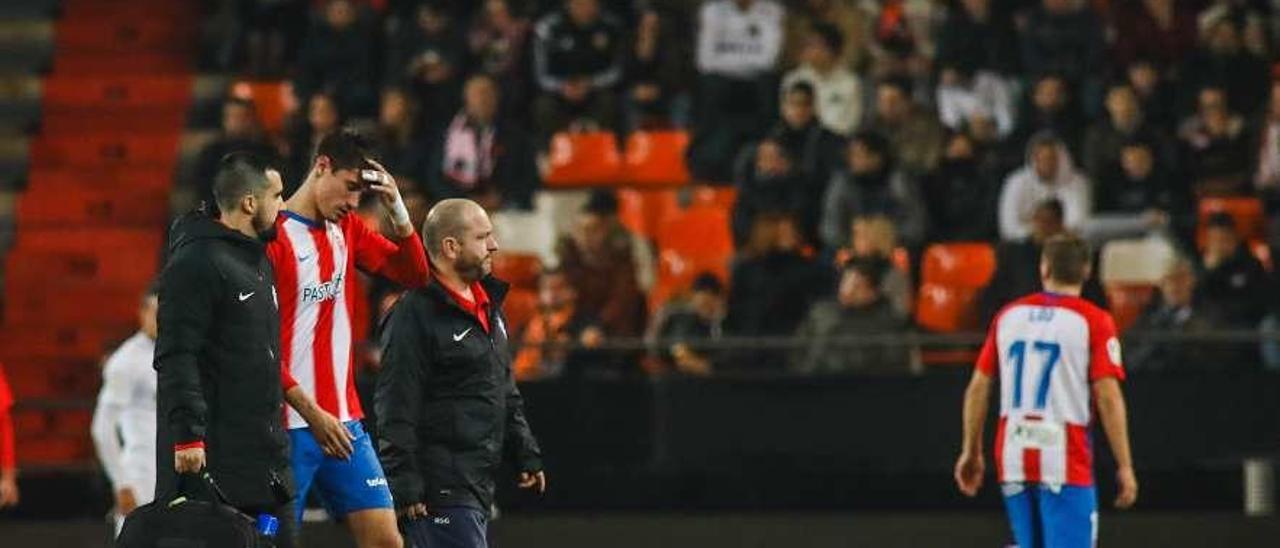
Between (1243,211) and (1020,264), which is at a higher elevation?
(1243,211)

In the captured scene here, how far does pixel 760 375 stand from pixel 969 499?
130cm

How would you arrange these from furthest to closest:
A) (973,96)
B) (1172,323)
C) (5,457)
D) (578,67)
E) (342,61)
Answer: (342,61) → (578,67) → (973,96) → (1172,323) → (5,457)

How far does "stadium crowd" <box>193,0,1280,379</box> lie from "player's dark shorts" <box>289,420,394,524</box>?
16.6 feet

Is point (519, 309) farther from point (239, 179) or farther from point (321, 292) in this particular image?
point (239, 179)

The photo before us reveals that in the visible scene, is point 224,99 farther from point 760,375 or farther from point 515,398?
point 515,398

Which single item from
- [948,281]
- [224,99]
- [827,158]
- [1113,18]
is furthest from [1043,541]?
[224,99]

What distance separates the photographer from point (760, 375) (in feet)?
44.5

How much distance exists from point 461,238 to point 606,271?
22.0 feet

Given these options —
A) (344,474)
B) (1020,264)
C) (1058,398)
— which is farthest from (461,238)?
(1020,264)

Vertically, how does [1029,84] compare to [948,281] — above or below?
above

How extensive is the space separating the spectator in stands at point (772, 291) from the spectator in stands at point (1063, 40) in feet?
9.54

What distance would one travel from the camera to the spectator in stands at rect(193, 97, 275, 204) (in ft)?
53.4

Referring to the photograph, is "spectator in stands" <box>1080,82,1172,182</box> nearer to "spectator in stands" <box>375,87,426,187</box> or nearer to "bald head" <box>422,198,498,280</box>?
"spectator in stands" <box>375,87,426,187</box>

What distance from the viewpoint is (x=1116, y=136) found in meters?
15.5
